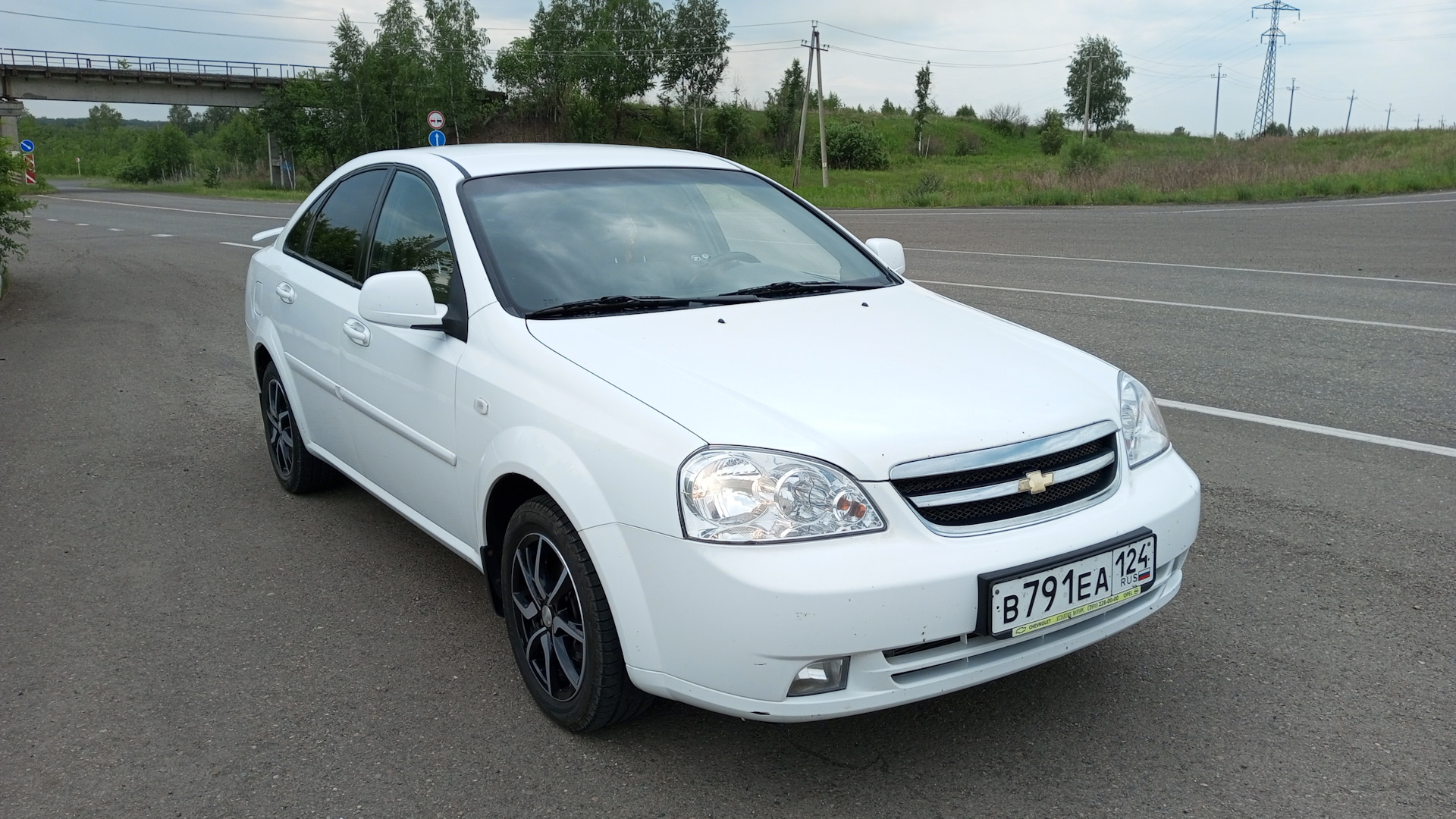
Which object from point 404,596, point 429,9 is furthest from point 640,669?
point 429,9

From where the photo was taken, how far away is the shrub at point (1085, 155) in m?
38.7

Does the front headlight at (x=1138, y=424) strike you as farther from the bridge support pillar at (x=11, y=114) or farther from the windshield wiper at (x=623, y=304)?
the bridge support pillar at (x=11, y=114)

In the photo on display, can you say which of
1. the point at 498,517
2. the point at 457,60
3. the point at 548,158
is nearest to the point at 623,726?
the point at 498,517

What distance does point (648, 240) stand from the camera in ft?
12.6

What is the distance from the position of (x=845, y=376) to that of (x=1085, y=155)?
40.2 meters

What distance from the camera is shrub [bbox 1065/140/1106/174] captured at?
127 feet

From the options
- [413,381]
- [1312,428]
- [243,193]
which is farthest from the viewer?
[243,193]

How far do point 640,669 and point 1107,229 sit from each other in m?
17.7

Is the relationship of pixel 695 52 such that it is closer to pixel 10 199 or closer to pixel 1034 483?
pixel 10 199

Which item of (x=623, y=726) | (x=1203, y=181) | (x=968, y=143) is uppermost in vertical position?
(x=968, y=143)

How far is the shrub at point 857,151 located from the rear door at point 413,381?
223ft

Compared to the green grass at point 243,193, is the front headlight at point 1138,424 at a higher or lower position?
lower

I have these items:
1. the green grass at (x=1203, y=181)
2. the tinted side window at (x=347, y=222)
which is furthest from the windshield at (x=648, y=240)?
the green grass at (x=1203, y=181)

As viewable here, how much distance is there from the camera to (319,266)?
4762mm
